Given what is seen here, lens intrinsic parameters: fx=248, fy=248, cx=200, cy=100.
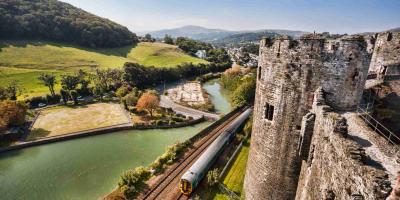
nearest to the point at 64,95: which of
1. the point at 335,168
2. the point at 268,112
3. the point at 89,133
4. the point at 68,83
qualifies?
the point at 68,83

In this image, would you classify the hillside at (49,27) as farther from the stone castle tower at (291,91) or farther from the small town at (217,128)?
the stone castle tower at (291,91)

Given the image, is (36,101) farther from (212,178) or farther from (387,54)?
(387,54)

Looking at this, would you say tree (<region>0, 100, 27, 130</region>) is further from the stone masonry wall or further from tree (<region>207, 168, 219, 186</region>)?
the stone masonry wall

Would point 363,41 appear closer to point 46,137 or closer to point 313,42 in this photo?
point 313,42

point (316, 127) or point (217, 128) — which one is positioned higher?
point (316, 127)

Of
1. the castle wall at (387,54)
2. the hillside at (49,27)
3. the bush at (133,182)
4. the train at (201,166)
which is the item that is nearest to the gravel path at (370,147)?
the castle wall at (387,54)

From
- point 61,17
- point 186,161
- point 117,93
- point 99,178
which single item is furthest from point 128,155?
point 61,17

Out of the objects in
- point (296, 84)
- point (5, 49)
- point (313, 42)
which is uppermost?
point (313, 42)
